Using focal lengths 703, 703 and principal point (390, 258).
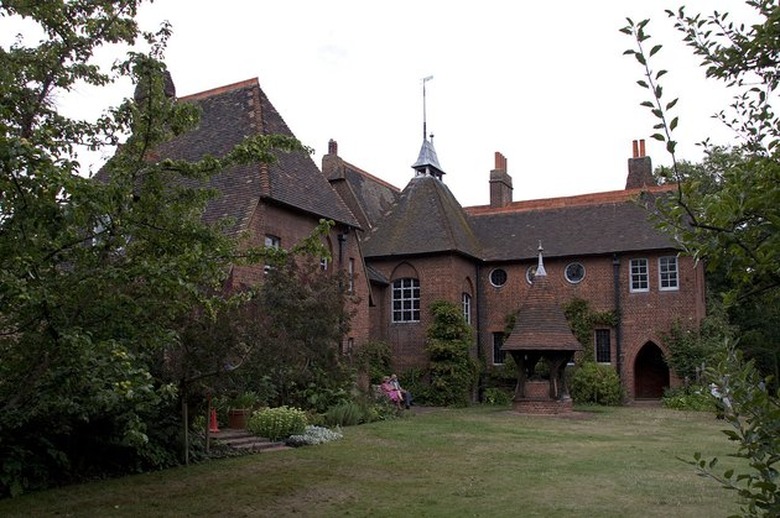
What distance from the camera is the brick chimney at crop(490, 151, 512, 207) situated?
126 ft

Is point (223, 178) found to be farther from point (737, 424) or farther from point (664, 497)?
point (737, 424)

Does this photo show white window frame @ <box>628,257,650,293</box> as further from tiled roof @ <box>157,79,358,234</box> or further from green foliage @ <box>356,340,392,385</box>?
tiled roof @ <box>157,79,358,234</box>

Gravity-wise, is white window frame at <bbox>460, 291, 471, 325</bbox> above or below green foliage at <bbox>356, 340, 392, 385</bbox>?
above

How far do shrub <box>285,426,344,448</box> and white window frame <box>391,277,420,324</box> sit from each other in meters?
13.9

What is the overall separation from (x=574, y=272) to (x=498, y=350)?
507cm

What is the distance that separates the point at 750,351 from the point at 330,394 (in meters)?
25.7

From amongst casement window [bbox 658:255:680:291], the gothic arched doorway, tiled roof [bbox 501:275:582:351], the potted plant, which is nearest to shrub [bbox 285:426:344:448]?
the potted plant

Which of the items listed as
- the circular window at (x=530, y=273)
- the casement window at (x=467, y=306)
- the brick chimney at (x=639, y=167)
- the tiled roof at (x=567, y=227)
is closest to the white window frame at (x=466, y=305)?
the casement window at (x=467, y=306)

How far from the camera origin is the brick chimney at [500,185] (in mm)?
38312

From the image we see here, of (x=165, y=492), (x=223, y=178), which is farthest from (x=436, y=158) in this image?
(x=165, y=492)

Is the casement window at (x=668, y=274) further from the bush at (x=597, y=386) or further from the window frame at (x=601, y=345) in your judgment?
the bush at (x=597, y=386)

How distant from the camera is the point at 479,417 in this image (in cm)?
2366

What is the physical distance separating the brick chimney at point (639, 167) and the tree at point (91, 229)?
97.3 ft

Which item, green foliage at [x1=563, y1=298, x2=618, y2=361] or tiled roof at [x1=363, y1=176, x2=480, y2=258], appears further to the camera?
tiled roof at [x1=363, y1=176, x2=480, y2=258]
